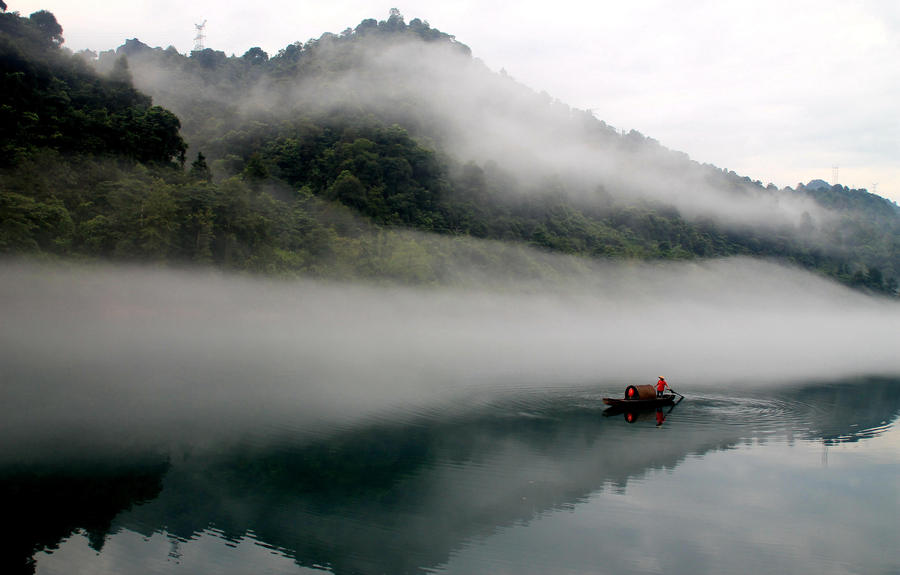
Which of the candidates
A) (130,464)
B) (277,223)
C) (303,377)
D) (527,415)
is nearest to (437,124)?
(277,223)

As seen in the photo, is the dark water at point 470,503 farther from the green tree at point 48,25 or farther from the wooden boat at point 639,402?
the green tree at point 48,25

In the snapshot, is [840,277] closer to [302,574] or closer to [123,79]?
[123,79]

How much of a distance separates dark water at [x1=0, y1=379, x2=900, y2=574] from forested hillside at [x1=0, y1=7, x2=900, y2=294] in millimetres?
16643

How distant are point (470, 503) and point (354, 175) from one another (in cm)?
4150

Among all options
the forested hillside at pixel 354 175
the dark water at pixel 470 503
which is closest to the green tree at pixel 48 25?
→ the forested hillside at pixel 354 175

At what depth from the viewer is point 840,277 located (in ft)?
312

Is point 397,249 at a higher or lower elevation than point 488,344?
higher

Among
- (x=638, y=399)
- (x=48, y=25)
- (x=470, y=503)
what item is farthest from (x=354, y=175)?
(x=470, y=503)

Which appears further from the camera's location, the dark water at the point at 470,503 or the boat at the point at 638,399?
the boat at the point at 638,399

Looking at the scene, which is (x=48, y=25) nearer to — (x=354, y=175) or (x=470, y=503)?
(x=354, y=175)

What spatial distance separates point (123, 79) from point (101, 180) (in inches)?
393

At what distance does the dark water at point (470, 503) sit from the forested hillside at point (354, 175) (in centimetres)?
1664

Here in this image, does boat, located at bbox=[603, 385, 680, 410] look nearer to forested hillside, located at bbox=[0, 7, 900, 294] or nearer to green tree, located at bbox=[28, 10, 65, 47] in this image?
forested hillside, located at bbox=[0, 7, 900, 294]

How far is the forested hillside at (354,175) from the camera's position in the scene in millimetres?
33688
